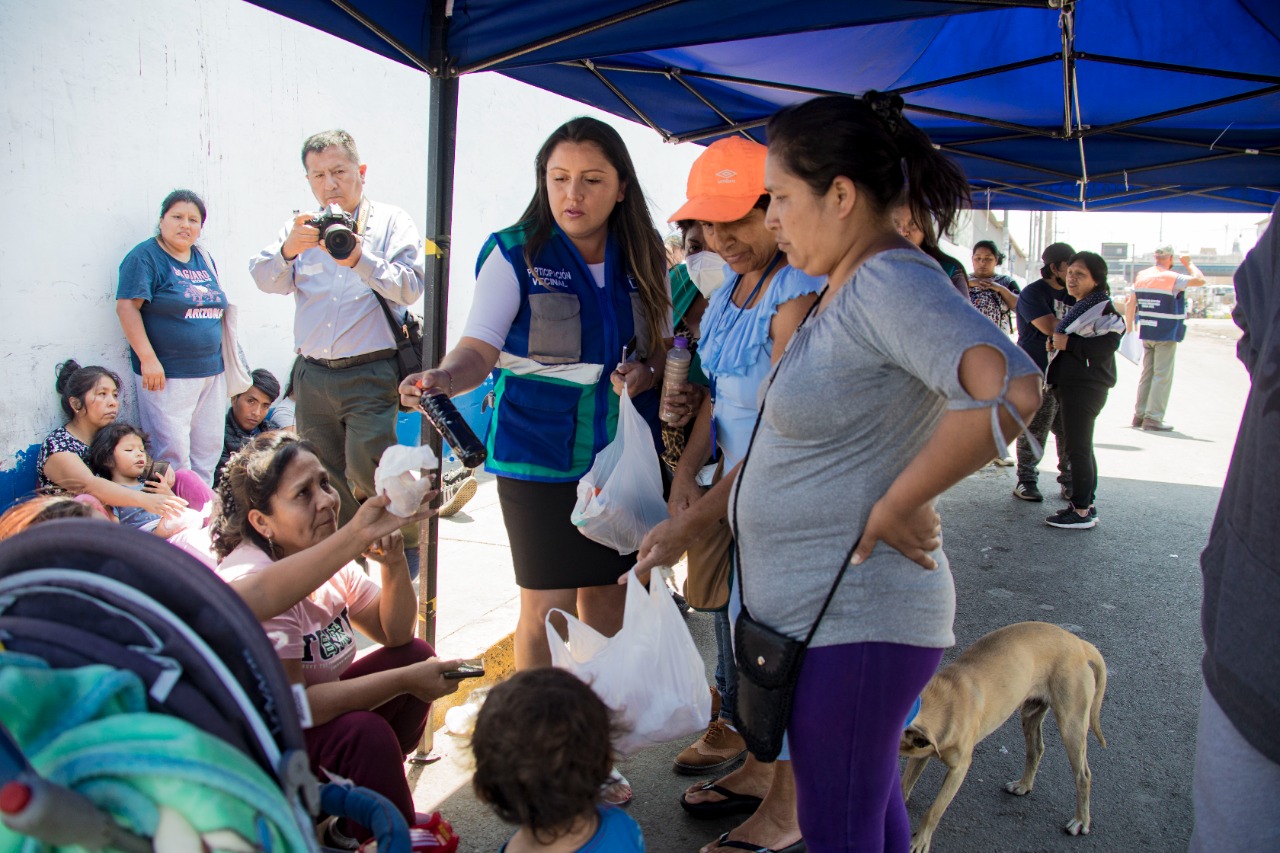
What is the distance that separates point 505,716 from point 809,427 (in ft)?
→ 2.35

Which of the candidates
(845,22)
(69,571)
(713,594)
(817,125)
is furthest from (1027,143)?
(69,571)

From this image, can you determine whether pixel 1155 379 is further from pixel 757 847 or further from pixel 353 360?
pixel 757 847

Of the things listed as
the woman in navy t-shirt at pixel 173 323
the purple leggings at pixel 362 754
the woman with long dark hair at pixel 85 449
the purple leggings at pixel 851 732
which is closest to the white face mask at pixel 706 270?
the purple leggings at pixel 851 732

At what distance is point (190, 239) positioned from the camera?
5.05 metres

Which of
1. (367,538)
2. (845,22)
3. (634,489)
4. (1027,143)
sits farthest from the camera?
(1027,143)

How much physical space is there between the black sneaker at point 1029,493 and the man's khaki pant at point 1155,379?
470 cm

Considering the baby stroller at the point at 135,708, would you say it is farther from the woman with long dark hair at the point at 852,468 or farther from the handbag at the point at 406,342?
the handbag at the point at 406,342

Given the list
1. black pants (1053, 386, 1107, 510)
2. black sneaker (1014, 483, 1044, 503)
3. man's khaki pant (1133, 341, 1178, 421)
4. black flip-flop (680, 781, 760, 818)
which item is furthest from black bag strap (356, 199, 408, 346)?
man's khaki pant (1133, 341, 1178, 421)

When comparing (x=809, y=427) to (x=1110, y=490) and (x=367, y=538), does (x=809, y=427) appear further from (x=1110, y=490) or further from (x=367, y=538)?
(x=1110, y=490)

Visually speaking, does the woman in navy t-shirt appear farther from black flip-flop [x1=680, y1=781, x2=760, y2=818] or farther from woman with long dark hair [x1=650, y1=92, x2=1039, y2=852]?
woman with long dark hair [x1=650, y1=92, x2=1039, y2=852]

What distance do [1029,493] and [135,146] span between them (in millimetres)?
6428

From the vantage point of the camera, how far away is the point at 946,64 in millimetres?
5152

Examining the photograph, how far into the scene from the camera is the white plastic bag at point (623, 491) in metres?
2.53

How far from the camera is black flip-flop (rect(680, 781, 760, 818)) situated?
9.13ft
